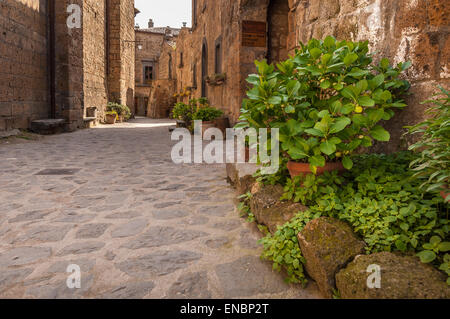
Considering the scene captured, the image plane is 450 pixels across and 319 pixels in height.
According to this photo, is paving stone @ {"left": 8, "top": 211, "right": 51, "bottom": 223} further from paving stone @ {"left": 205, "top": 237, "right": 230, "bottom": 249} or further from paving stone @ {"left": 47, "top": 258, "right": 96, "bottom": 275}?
paving stone @ {"left": 205, "top": 237, "right": 230, "bottom": 249}

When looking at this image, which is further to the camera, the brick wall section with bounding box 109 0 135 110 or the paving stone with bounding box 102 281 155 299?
the brick wall section with bounding box 109 0 135 110

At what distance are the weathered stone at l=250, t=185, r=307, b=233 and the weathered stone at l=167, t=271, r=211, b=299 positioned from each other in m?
0.58

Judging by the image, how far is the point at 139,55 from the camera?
29781 millimetres

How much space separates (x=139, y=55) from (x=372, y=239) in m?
31.0

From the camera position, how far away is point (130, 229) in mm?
2461

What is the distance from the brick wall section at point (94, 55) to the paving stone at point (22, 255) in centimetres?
1083

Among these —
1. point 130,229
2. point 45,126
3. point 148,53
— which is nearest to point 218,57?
point 45,126

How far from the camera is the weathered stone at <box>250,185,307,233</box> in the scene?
2059 mm

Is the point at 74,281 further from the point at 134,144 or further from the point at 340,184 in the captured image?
the point at 134,144

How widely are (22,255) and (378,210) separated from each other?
81.9 inches

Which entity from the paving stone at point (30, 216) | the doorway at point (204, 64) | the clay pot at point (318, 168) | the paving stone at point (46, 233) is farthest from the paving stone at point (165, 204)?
the doorway at point (204, 64)

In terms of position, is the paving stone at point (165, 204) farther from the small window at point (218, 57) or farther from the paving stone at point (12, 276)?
the small window at point (218, 57)

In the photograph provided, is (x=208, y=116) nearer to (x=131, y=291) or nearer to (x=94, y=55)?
(x=131, y=291)

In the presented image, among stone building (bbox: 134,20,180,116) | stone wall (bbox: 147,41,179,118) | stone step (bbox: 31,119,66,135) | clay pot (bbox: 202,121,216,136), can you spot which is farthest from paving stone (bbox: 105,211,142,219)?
A: stone building (bbox: 134,20,180,116)
